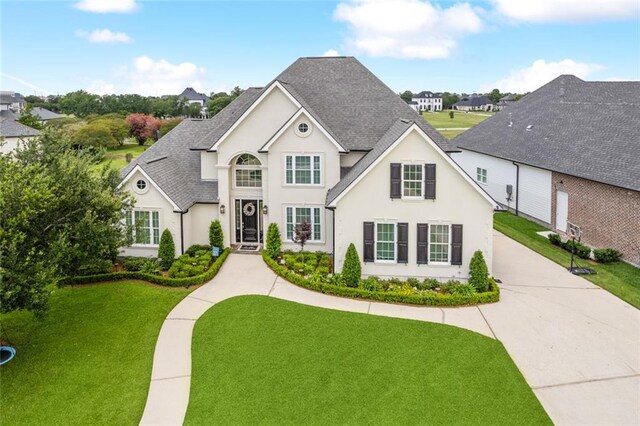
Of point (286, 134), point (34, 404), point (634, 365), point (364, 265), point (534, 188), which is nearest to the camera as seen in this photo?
point (34, 404)

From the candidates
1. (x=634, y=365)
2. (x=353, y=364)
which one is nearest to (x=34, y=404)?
(x=353, y=364)

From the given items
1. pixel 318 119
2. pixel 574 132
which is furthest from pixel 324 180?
pixel 574 132

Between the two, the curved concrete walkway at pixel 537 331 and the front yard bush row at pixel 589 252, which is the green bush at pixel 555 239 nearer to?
the front yard bush row at pixel 589 252

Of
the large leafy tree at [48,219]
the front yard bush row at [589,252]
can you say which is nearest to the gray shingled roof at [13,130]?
the large leafy tree at [48,219]

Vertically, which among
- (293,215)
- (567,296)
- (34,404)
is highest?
(293,215)

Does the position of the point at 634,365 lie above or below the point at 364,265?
below

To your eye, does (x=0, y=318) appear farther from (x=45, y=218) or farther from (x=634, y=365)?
(x=634, y=365)
